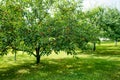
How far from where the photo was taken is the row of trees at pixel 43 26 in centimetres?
2533

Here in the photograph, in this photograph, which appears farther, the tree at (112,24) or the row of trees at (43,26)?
the tree at (112,24)

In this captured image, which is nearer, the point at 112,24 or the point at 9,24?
the point at 9,24

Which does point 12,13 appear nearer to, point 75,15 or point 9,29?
point 9,29

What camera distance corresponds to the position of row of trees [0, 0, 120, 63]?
83.1 feet

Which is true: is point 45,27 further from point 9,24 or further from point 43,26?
point 9,24

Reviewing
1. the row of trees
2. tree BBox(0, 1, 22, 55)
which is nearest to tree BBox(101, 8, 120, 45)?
the row of trees

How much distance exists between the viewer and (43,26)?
26.0 metres

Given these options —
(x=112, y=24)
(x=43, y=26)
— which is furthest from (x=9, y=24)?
(x=112, y=24)

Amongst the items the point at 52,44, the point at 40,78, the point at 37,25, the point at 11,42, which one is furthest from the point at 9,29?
the point at 40,78

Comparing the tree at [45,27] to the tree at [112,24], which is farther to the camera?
the tree at [112,24]

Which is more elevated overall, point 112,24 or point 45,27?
point 112,24

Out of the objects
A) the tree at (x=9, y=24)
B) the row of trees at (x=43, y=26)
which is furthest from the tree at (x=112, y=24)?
the tree at (x=9, y=24)

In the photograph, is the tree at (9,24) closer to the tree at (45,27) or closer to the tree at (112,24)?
the tree at (45,27)

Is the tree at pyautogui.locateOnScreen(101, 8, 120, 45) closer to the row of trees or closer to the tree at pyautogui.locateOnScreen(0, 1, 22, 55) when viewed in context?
the row of trees
